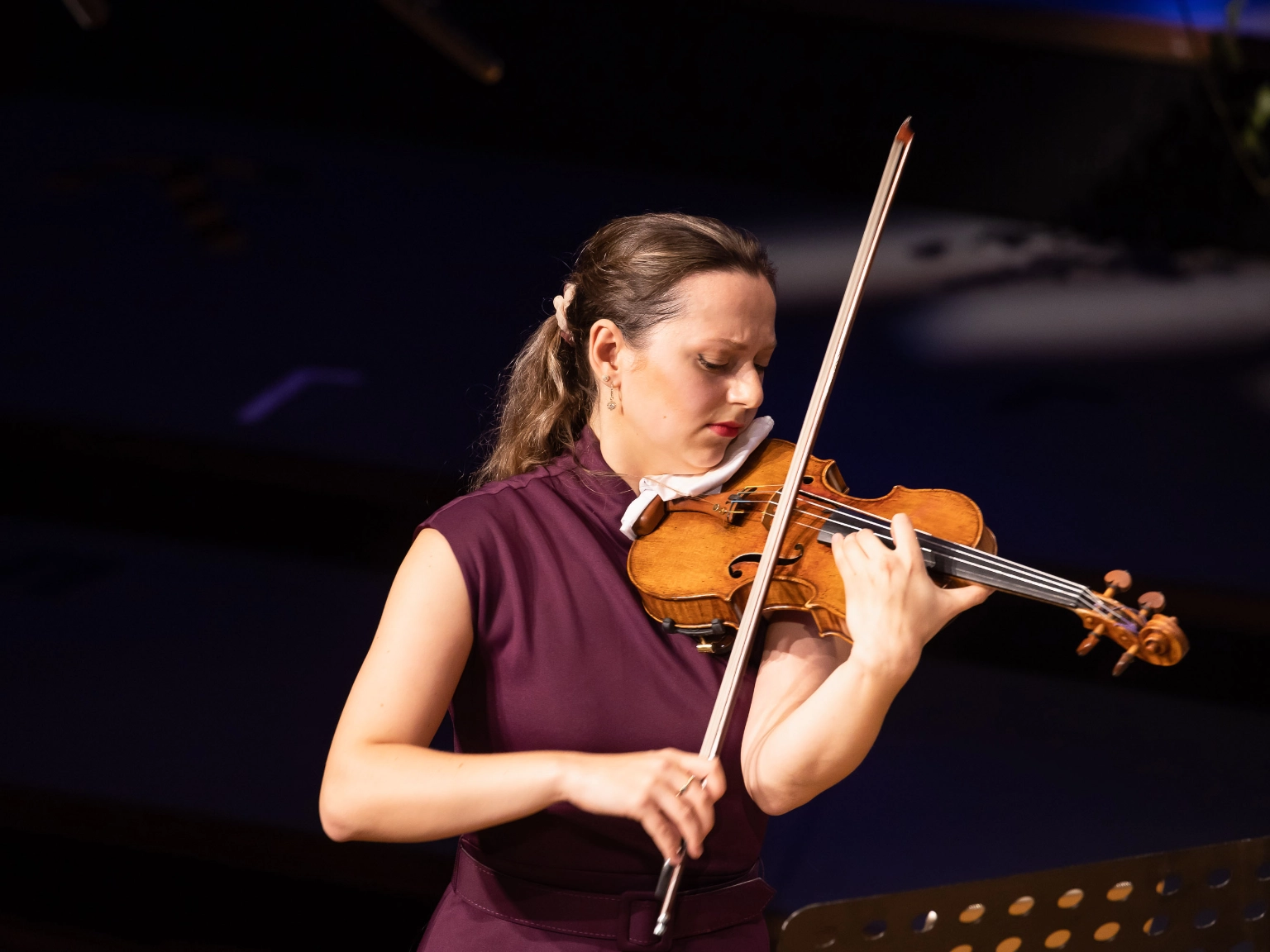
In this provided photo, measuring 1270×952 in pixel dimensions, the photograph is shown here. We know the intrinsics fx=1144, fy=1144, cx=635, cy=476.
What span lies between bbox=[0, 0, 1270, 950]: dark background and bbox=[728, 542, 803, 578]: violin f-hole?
155 cm

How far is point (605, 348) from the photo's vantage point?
128 cm

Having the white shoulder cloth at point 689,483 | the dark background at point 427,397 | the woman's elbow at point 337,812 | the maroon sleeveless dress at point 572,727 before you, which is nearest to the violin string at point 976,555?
the white shoulder cloth at point 689,483

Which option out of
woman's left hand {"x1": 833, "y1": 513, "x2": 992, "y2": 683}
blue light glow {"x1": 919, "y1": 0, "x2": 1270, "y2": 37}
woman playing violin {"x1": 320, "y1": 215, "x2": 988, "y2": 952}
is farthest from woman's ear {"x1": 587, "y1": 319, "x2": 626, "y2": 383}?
blue light glow {"x1": 919, "y1": 0, "x2": 1270, "y2": 37}

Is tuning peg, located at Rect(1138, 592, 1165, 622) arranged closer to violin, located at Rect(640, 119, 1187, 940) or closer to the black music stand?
violin, located at Rect(640, 119, 1187, 940)

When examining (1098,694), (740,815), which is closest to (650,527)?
(740,815)

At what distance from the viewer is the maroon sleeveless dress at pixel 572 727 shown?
1.13 meters

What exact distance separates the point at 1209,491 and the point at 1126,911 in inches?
82.4

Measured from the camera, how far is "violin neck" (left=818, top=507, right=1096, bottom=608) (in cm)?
106

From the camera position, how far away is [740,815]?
116 cm

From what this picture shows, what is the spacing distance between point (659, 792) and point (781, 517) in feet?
1.03

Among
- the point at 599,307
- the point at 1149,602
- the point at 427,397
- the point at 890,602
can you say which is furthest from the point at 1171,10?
the point at 890,602

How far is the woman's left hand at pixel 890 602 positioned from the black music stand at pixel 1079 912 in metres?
0.23

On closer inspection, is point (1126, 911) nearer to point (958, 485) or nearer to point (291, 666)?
point (958, 485)

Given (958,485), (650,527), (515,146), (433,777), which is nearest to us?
(433,777)
